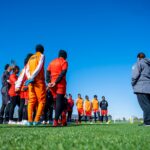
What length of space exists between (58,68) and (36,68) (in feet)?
2.98

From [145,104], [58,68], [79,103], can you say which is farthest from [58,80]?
[79,103]

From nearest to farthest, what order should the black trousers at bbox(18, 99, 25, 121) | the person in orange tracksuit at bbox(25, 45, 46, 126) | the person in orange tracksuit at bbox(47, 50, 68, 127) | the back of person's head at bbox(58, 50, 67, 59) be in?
the person in orange tracksuit at bbox(25, 45, 46, 126), the person in orange tracksuit at bbox(47, 50, 68, 127), the back of person's head at bbox(58, 50, 67, 59), the black trousers at bbox(18, 99, 25, 121)

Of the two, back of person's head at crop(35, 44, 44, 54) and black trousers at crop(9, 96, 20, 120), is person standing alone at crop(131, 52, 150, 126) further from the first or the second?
black trousers at crop(9, 96, 20, 120)

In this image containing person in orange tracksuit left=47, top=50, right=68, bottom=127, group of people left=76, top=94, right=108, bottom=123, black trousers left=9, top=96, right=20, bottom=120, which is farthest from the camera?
group of people left=76, top=94, right=108, bottom=123

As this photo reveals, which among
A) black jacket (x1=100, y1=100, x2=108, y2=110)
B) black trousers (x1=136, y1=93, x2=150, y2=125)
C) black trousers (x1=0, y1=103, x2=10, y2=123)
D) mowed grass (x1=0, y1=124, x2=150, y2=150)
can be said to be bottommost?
mowed grass (x1=0, y1=124, x2=150, y2=150)

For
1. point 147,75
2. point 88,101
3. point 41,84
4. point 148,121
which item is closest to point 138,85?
point 147,75

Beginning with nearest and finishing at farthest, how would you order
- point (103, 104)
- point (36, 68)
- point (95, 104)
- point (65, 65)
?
point (36, 68), point (65, 65), point (103, 104), point (95, 104)

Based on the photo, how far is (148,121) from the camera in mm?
9539

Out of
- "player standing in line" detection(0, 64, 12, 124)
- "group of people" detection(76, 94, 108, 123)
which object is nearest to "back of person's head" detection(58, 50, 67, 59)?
"player standing in line" detection(0, 64, 12, 124)

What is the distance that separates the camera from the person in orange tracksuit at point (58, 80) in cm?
952

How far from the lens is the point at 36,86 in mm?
9172

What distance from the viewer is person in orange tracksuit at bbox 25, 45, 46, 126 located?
909 centimetres

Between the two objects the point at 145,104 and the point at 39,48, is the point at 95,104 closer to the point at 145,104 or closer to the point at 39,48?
the point at 145,104

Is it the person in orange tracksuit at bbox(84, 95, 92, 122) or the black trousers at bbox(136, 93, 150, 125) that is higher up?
the person in orange tracksuit at bbox(84, 95, 92, 122)
